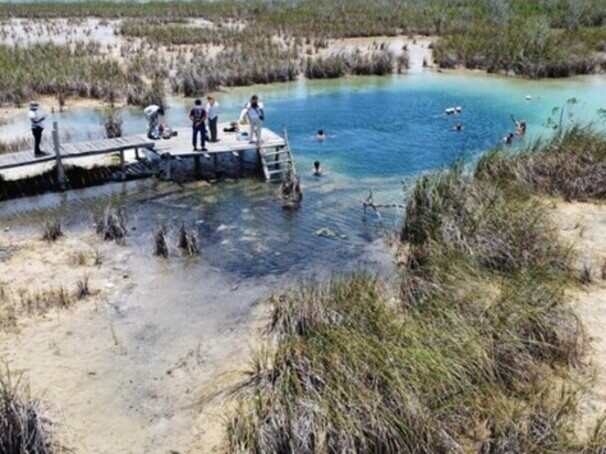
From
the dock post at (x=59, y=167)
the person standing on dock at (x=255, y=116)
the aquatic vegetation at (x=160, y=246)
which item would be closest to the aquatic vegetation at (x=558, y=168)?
the person standing on dock at (x=255, y=116)

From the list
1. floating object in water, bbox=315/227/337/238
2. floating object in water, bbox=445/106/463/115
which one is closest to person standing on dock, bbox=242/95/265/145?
floating object in water, bbox=315/227/337/238

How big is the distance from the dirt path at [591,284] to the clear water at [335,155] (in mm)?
4258

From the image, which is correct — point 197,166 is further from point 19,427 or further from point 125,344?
point 19,427

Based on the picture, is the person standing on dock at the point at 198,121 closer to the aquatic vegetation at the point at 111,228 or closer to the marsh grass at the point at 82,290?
the aquatic vegetation at the point at 111,228

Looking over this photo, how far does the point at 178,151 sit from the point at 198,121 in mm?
1154

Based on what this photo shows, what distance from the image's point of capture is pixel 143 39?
4084 centimetres

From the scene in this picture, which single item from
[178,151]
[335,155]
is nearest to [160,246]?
[178,151]

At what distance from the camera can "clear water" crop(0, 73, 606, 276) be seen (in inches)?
586

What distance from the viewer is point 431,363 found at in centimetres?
815

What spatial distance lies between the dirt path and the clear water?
426 centimetres

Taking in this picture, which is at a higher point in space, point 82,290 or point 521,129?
point 521,129

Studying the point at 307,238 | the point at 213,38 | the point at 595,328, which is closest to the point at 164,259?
the point at 307,238

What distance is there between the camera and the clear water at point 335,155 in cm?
1489

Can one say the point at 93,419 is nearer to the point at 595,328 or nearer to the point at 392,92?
the point at 595,328
